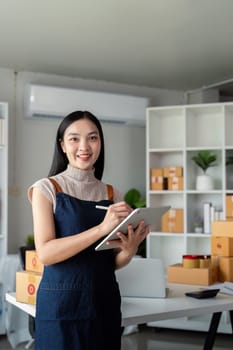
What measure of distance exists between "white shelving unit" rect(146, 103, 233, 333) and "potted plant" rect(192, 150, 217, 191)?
0.06 m

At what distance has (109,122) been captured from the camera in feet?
17.7

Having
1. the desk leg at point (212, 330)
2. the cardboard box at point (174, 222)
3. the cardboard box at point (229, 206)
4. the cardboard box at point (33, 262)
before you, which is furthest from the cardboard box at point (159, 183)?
the cardboard box at point (33, 262)

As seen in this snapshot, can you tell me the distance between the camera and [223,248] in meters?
3.17

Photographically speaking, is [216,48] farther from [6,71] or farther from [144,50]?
[6,71]

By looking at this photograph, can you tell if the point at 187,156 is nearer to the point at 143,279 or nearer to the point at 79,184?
the point at 143,279

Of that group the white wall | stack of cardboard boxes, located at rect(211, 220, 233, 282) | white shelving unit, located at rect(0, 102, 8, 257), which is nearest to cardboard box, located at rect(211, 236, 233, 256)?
stack of cardboard boxes, located at rect(211, 220, 233, 282)

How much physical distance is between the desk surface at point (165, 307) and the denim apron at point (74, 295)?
48 centimetres

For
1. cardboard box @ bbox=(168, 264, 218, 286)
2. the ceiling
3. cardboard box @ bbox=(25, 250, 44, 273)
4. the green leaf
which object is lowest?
cardboard box @ bbox=(168, 264, 218, 286)

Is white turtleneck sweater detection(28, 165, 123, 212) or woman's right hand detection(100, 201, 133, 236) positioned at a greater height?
white turtleneck sweater detection(28, 165, 123, 212)

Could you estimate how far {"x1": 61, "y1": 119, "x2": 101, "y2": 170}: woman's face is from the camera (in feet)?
5.63

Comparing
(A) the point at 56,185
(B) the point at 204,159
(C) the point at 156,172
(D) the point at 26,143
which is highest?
(D) the point at 26,143

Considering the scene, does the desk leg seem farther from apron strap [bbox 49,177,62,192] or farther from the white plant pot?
the white plant pot

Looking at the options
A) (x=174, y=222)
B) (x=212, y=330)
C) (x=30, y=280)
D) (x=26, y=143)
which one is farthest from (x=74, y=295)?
(x=26, y=143)

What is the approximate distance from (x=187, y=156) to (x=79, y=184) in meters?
3.34
